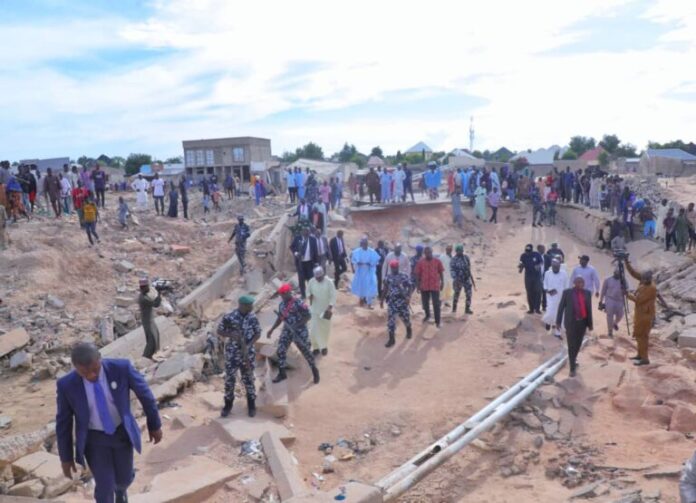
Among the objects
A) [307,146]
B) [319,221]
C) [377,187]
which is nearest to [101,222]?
[319,221]

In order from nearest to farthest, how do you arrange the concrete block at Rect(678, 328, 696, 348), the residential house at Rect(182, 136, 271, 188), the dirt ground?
the dirt ground, the concrete block at Rect(678, 328, 696, 348), the residential house at Rect(182, 136, 271, 188)

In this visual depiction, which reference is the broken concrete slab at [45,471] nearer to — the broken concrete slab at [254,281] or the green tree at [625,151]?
the broken concrete slab at [254,281]

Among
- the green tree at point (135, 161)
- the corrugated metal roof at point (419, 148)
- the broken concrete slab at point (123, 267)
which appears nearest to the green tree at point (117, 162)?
the green tree at point (135, 161)

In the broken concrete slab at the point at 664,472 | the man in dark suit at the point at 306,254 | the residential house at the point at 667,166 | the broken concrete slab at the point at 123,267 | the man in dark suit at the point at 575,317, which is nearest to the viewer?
the broken concrete slab at the point at 664,472

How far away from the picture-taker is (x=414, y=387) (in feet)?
27.8

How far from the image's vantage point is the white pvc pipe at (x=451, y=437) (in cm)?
540

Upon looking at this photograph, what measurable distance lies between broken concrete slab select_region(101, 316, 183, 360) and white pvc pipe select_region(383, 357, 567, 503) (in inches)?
272

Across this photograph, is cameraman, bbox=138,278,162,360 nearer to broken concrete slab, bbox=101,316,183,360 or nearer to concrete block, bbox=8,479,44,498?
broken concrete slab, bbox=101,316,183,360

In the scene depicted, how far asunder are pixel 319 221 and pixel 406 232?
6186mm

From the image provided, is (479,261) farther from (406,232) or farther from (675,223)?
(675,223)

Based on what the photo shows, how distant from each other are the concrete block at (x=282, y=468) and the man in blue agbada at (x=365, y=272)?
5.63 metres

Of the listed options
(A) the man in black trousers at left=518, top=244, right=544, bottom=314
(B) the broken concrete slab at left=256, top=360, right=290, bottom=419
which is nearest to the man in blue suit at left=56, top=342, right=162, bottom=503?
(B) the broken concrete slab at left=256, top=360, right=290, bottom=419

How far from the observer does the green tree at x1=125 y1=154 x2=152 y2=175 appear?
177 ft

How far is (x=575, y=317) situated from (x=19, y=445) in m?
6.92
